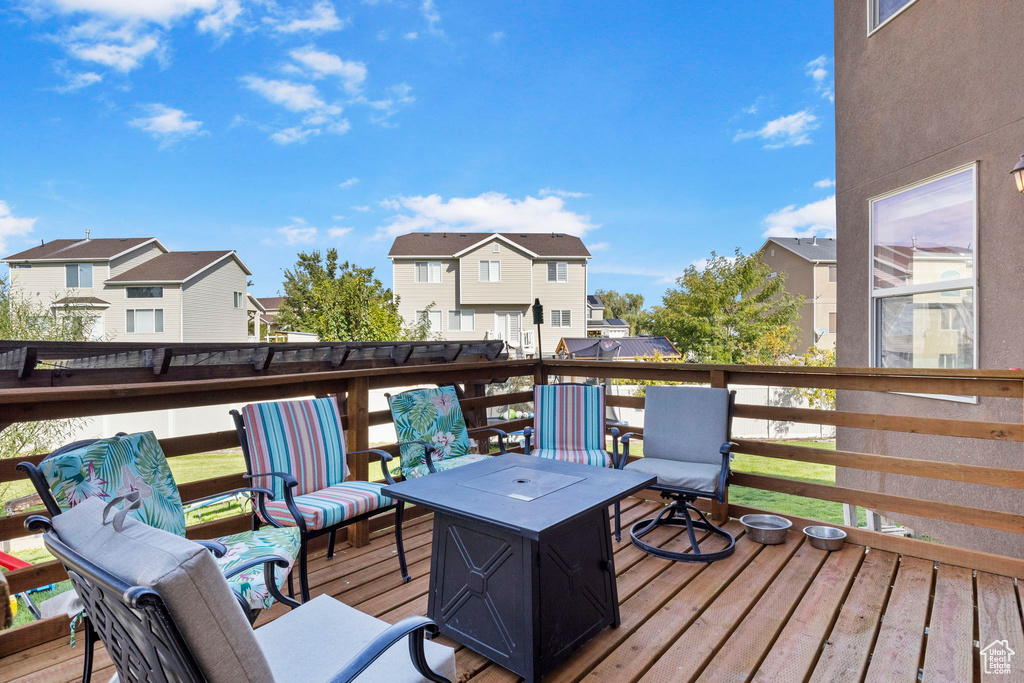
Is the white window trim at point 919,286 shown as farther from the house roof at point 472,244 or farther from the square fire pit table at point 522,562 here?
the house roof at point 472,244

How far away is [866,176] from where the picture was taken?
16.1ft

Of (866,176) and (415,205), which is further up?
(415,205)

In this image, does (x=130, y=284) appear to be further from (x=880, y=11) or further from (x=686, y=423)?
(x=880, y=11)

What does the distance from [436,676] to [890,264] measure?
486 cm

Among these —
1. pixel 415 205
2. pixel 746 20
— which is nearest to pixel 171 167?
pixel 415 205

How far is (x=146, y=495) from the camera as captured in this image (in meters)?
2.21

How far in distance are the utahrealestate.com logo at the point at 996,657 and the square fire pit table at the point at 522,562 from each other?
1.46 m

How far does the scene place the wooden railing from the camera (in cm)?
235

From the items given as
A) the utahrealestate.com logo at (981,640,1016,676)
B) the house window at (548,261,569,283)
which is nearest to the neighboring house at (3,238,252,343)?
the house window at (548,261,569,283)

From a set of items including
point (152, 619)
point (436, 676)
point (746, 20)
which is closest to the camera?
point (152, 619)

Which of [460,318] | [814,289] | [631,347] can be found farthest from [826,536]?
[814,289]

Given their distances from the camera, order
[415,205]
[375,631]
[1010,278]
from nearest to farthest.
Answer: [375,631] < [1010,278] < [415,205]

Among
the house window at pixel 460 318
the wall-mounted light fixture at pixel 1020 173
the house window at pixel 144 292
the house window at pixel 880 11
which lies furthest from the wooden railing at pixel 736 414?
the house window at pixel 144 292

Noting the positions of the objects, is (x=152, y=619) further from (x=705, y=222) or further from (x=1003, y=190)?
(x=705, y=222)
